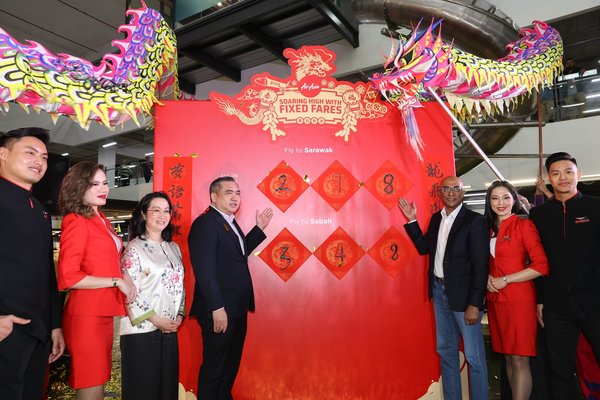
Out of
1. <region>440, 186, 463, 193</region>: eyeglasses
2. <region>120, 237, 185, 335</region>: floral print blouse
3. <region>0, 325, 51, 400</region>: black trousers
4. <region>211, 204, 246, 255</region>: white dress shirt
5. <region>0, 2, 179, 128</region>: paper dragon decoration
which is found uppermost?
<region>0, 2, 179, 128</region>: paper dragon decoration

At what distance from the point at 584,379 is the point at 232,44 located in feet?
21.3

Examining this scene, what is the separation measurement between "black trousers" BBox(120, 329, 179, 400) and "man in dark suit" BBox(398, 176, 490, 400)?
5.47 feet

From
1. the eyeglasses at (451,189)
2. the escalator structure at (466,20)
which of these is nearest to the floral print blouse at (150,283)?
the eyeglasses at (451,189)

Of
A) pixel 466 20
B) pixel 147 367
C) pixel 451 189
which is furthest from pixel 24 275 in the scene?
pixel 466 20

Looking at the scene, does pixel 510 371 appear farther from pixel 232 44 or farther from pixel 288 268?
pixel 232 44

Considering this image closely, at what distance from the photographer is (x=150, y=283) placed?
202 cm

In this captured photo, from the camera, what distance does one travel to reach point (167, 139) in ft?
9.08

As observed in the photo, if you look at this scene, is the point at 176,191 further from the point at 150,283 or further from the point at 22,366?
the point at 22,366

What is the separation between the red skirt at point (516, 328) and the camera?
2.23 meters

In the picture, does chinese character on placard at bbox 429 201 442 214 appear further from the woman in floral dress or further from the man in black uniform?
the woman in floral dress

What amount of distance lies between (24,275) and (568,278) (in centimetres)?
266

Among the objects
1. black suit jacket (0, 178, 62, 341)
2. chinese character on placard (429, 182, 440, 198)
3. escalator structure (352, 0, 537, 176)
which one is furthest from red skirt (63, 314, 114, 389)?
escalator structure (352, 0, 537, 176)

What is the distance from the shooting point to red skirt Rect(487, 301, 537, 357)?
2.23 m

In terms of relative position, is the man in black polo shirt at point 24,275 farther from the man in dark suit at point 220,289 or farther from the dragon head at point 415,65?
the dragon head at point 415,65
